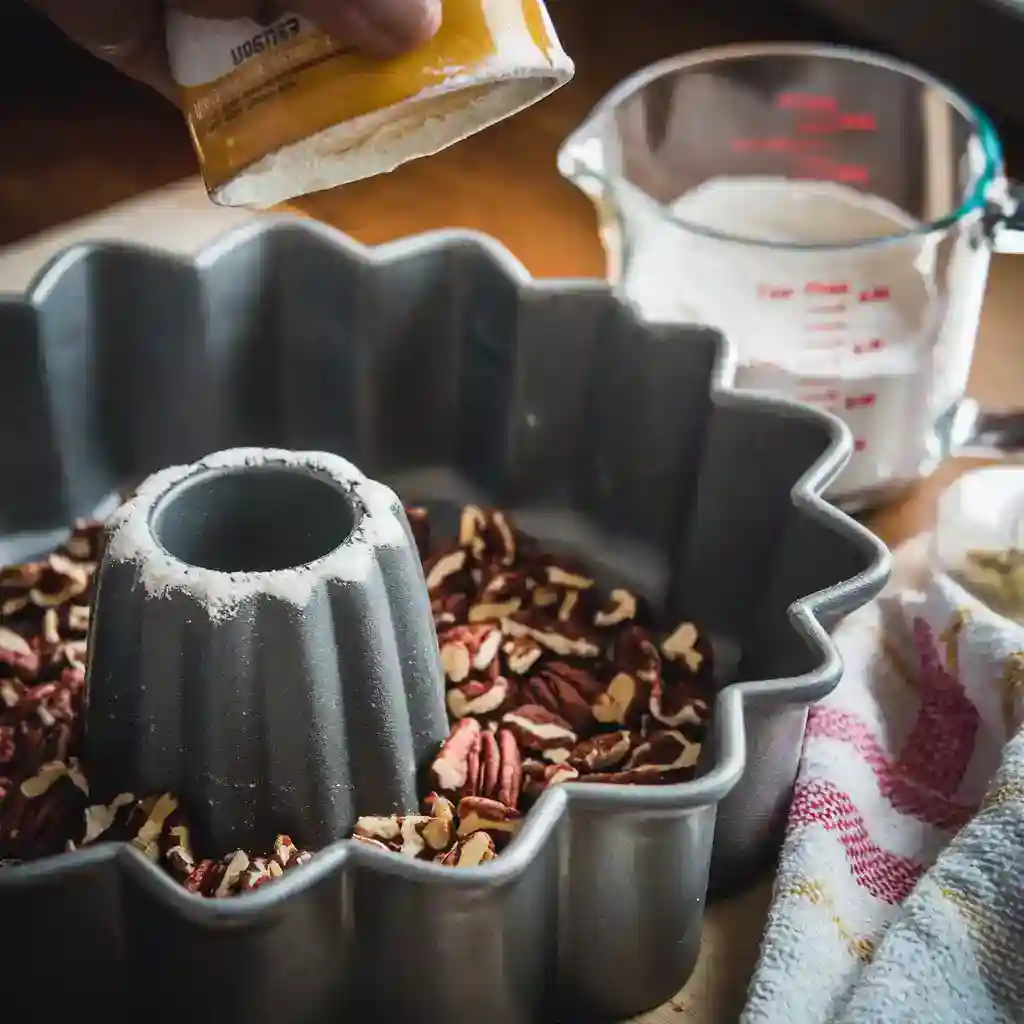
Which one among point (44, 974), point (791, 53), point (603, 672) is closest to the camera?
point (44, 974)

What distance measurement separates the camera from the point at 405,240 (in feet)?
2.11

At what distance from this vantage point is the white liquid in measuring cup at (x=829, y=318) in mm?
633

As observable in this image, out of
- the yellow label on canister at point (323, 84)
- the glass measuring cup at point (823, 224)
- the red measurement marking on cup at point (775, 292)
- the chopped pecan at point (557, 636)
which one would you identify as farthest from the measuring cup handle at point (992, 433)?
the yellow label on canister at point (323, 84)

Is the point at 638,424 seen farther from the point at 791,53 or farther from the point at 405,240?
the point at 791,53

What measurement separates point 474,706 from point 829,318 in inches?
9.4

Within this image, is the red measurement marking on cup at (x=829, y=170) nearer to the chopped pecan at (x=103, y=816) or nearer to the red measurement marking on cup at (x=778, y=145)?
the red measurement marking on cup at (x=778, y=145)

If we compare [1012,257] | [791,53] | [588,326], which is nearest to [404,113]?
[588,326]

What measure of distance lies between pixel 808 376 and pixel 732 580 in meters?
0.10

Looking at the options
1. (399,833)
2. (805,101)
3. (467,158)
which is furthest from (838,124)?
(399,833)

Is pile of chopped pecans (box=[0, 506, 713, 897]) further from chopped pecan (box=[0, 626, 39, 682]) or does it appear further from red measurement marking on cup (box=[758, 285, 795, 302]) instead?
red measurement marking on cup (box=[758, 285, 795, 302])

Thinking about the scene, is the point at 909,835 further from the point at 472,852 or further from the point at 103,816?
the point at 103,816

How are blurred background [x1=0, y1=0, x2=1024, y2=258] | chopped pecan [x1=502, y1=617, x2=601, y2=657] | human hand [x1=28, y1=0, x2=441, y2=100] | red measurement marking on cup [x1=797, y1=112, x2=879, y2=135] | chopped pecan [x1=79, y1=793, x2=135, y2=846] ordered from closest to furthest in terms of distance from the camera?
human hand [x1=28, y1=0, x2=441, y2=100]
chopped pecan [x1=79, y1=793, x2=135, y2=846]
chopped pecan [x1=502, y1=617, x2=601, y2=657]
red measurement marking on cup [x1=797, y1=112, x2=879, y2=135]
blurred background [x1=0, y1=0, x2=1024, y2=258]

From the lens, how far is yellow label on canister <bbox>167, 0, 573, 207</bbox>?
394 mm

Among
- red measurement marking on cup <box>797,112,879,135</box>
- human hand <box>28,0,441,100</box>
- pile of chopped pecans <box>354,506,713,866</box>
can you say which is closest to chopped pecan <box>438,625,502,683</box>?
pile of chopped pecans <box>354,506,713,866</box>
